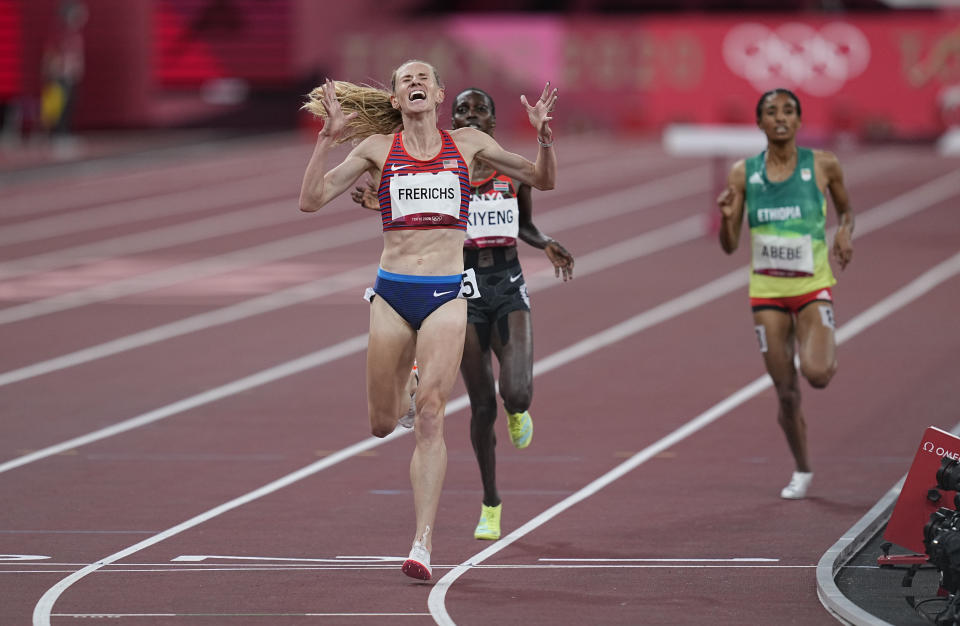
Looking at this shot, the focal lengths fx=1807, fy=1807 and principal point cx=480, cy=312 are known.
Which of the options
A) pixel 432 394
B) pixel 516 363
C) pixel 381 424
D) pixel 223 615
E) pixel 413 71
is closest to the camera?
pixel 223 615

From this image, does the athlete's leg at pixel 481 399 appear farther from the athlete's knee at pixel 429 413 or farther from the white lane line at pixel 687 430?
the athlete's knee at pixel 429 413

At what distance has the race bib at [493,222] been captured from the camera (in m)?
8.84

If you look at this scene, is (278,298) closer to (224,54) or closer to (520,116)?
(520,116)

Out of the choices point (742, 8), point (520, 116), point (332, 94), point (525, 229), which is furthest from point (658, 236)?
point (742, 8)

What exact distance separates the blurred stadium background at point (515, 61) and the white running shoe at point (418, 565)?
25.6 meters

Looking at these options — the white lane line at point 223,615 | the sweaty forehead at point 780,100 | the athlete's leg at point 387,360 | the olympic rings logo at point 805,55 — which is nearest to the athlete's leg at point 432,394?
the athlete's leg at point 387,360

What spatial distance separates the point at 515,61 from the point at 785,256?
25568mm

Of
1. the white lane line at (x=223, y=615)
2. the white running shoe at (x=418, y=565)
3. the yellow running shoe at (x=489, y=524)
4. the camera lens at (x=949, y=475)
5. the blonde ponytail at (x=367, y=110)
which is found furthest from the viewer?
the yellow running shoe at (x=489, y=524)

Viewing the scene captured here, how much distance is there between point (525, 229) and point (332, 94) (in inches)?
70.7

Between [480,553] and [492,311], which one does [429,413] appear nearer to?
[480,553]

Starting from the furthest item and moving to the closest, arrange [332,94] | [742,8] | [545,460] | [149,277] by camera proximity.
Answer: [742,8]
[149,277]
[545,460]
[332,94]

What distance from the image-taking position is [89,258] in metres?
22.2

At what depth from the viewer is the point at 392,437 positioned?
11.6 m

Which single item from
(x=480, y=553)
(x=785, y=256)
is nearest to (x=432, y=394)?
(x=480, y=553)
